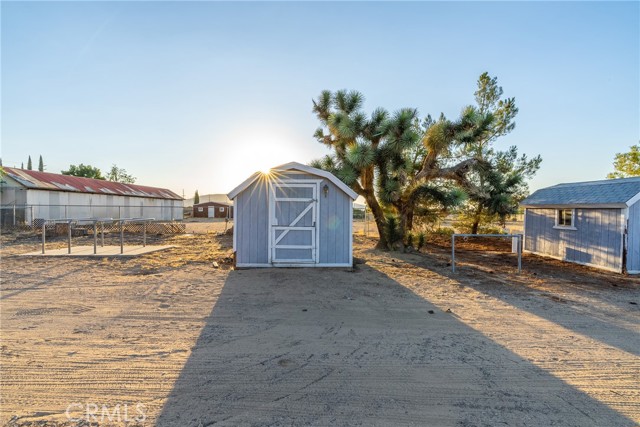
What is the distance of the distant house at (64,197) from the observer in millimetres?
22494

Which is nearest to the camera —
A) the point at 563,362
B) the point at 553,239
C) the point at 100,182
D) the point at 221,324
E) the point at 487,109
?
the point at 563,362

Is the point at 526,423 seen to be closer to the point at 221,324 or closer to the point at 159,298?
the point at 221,324

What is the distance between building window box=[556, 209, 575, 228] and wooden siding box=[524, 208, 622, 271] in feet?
0.60

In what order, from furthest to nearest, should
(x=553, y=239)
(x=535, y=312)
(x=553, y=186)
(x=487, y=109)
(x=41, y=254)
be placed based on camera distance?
(x=487, y=109), (x=553, y=186), (x=553, y=239), (x=41, y=254), (x=535, y=312)

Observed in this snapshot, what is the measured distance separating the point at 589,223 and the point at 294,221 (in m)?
9.24

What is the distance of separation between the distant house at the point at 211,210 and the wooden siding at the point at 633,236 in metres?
42.2

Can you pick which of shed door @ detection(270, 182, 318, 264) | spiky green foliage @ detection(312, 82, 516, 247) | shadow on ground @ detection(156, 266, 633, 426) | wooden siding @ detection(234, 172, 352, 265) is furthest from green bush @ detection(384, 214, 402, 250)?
shadow on ground @ detection(156, 266, 633, 426)

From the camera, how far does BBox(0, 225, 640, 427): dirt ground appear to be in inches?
104

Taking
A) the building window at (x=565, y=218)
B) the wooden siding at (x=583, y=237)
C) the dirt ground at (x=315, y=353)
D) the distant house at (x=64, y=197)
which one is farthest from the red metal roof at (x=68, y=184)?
the building window at (x=565, y=218)

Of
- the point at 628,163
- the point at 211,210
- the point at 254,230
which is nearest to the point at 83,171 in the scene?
the point at 211,210

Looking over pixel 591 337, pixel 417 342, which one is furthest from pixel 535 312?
pixel 417 342

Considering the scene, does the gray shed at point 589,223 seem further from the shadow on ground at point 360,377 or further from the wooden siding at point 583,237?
the shadow on ground at point 360,377

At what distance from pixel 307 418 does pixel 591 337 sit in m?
4.15

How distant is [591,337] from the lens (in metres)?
4.28
